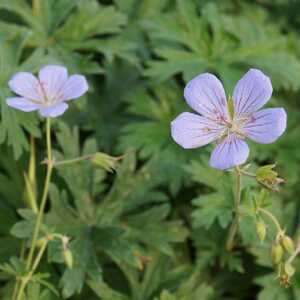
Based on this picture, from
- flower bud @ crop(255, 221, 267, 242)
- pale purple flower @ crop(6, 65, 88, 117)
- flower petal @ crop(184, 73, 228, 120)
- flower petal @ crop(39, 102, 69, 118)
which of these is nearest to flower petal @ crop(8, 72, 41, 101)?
pale purple flower @ crop(6, 65, 88, 117)

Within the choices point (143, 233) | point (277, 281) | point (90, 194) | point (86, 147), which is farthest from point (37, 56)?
point (277, 281)

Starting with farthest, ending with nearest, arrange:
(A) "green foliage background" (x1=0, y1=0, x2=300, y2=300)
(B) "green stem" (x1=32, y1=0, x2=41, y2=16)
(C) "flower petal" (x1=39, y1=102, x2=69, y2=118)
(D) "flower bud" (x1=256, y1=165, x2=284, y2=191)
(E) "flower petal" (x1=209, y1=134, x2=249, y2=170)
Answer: (B) "green stem" (x1=32, y1=0, x2=41, y2=16), (A) "green foliage background" (x1=0, y1=0, x2=300, y2=300), (C) "flower petal" (x1=39, y1=102, x2=69, y2=118), (D) "flower bud" (x1=256, y1=165, x2=284, y2=191), (E) "flower petal" (x1=209, y1=134, x2=249, y2=170)

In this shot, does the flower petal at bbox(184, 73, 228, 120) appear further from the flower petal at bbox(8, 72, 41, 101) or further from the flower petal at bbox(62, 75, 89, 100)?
the flower petal at bbox(8, 72, 41, 101)

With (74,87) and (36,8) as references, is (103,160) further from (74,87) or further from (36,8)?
(36,8)

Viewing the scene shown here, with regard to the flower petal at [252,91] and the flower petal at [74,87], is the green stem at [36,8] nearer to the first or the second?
the flower petal at [74,87]

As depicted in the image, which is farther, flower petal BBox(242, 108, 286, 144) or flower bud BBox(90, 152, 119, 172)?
flower bud BBox(90, 152, 119, 172)

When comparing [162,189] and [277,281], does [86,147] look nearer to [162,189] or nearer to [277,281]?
[162,189]
